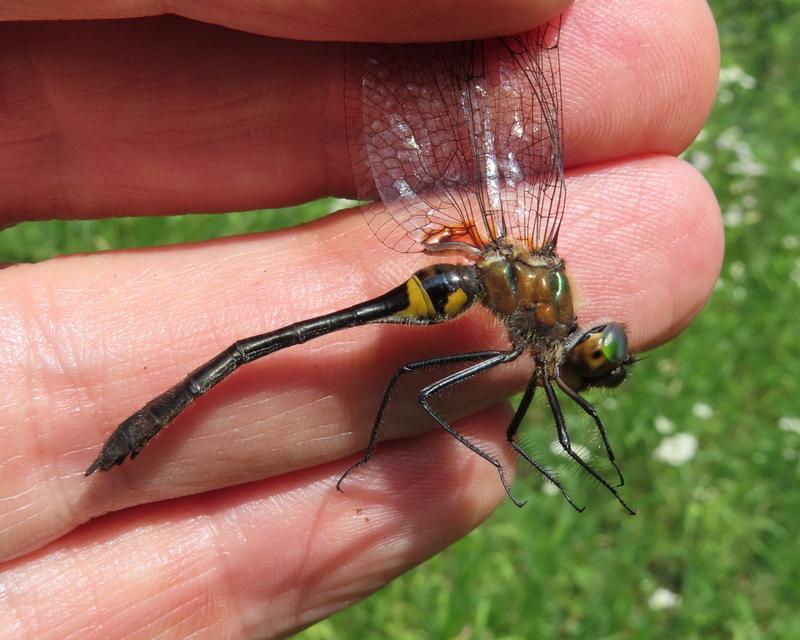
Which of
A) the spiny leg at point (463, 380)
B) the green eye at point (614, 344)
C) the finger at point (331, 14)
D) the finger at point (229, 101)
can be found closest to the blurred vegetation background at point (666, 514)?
the green eye at point (614, 344)

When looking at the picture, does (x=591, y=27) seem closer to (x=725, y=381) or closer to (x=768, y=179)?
(x=725, y=381)

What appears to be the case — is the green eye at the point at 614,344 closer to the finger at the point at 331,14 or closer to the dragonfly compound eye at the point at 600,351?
the dragonfly compound eye at the point at 600,351

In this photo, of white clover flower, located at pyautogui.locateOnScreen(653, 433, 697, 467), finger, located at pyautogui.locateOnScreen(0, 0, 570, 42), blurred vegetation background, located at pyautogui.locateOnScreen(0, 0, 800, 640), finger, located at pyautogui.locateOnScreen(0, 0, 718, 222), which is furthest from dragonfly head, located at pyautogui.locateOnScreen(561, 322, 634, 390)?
white clover flower, located at pyautogui.locateOnScreen(653, 433, 697, 467)

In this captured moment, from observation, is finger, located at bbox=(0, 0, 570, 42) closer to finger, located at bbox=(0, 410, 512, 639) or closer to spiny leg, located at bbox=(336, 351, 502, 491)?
spiny leg, located at bbox=(336, 351, 502, 491)

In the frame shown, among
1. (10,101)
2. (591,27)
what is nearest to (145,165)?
Result: (10,101)

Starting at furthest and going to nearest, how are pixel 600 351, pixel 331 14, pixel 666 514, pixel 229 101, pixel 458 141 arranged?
pixel 666 514, pixel 458 141, pixel 229 101, pixel 600 351, pixel 331 14

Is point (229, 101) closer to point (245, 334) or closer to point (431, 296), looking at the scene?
point (245, 334)

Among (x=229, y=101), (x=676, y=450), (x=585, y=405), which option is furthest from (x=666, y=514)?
(x=229, y=101)
